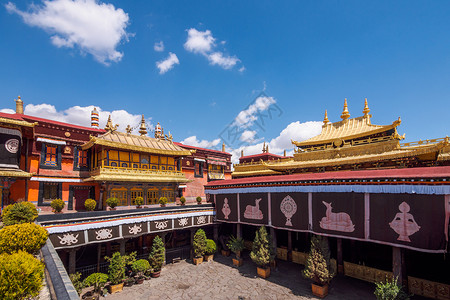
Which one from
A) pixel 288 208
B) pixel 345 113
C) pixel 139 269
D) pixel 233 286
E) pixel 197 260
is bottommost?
pixel 197 260

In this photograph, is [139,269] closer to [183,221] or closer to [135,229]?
[135,229]

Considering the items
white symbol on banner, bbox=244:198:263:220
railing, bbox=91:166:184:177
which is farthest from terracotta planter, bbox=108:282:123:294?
railing, bbox=91:166:184:177

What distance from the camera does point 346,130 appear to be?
23.0 m

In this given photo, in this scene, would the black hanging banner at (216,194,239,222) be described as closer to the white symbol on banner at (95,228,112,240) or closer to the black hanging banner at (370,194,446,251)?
the white symbol on banner at (95,228,112,240)

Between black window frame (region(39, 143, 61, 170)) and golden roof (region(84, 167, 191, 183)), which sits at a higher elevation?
black window frame (region(39, 143, 61, 170))

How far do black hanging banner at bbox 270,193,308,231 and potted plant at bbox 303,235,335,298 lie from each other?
134 centimetres

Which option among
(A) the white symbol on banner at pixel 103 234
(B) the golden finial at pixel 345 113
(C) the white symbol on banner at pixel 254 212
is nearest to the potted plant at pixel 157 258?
(A) the white symbol on banner at pixel 103 234

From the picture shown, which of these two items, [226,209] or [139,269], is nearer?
[139,269]

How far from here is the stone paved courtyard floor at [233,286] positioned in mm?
13016

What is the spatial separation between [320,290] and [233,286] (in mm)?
5477

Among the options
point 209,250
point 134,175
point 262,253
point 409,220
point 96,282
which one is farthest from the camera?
point 134,175

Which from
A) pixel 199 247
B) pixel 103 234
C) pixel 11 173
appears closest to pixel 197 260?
pixel 199 247

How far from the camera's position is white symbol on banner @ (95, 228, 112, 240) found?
555 inches

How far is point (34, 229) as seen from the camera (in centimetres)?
734
